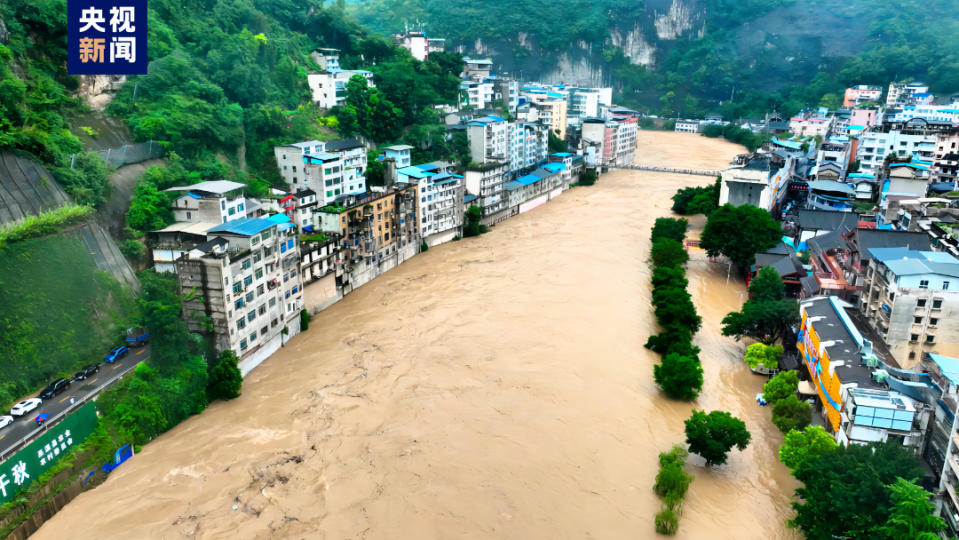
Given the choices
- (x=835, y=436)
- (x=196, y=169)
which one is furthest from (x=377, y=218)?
(x=835, y=436)

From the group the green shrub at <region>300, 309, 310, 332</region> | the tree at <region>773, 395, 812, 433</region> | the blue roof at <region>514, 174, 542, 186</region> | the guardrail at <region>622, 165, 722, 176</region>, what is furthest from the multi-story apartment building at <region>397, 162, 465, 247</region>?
Result: the guardrail at <region>622, 165, 722, 176</region>

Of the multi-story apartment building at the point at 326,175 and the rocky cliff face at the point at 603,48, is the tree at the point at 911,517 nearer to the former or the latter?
the multi-story apartment building at the point at 326,175

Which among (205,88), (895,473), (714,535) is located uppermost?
(205,88)

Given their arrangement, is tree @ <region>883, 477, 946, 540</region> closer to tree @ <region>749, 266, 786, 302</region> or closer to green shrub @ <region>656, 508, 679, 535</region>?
green shrub @ <region>656, 508, 679, 535</region>

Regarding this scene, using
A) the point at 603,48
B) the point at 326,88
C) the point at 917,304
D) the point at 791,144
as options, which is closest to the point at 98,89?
the point at 326,88

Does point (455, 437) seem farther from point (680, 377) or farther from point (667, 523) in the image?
point (680, 377)

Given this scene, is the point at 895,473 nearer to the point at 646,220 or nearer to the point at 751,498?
the point at 751,498
